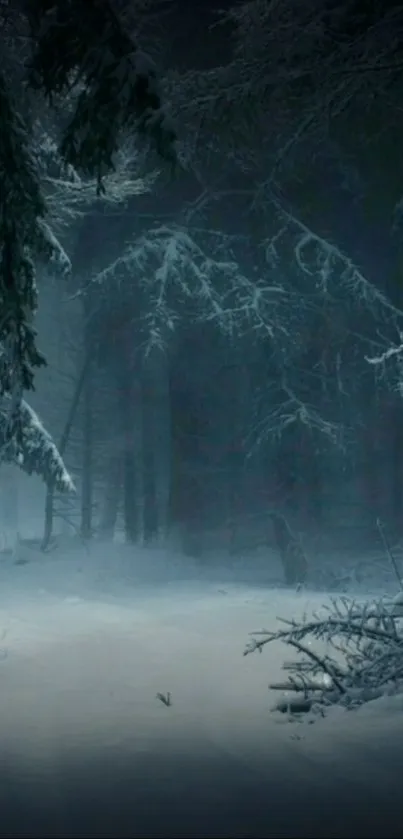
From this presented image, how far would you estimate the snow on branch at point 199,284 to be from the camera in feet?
68.7

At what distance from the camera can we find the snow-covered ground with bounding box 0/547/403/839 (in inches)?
274

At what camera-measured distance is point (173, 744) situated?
896 cm

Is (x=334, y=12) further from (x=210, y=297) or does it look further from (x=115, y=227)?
(x=115, y=227)

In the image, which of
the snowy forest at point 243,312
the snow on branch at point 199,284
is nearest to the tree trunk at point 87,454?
the snowy forest at point 243,312

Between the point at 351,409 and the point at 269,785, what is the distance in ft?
52.1

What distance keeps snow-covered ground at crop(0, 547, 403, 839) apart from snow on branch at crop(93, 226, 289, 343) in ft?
22.7

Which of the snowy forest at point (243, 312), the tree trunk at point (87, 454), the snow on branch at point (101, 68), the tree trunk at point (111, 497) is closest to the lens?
the snow on branch at point (101, 68)

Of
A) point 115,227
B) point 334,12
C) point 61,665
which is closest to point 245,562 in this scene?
point 115,227

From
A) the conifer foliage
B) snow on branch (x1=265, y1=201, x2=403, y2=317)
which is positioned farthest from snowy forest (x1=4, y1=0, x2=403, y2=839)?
snow on branch (x1=265, y1=201, x2=403, y2=317)

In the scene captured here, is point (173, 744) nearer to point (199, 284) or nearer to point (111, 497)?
point (199, 284)

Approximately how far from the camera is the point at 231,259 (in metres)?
22.2

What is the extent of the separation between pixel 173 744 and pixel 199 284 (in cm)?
1369

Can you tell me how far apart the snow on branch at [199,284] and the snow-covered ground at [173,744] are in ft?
22.7

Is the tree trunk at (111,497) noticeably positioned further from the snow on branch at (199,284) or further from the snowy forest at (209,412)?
the snow on branch at (199,284)
